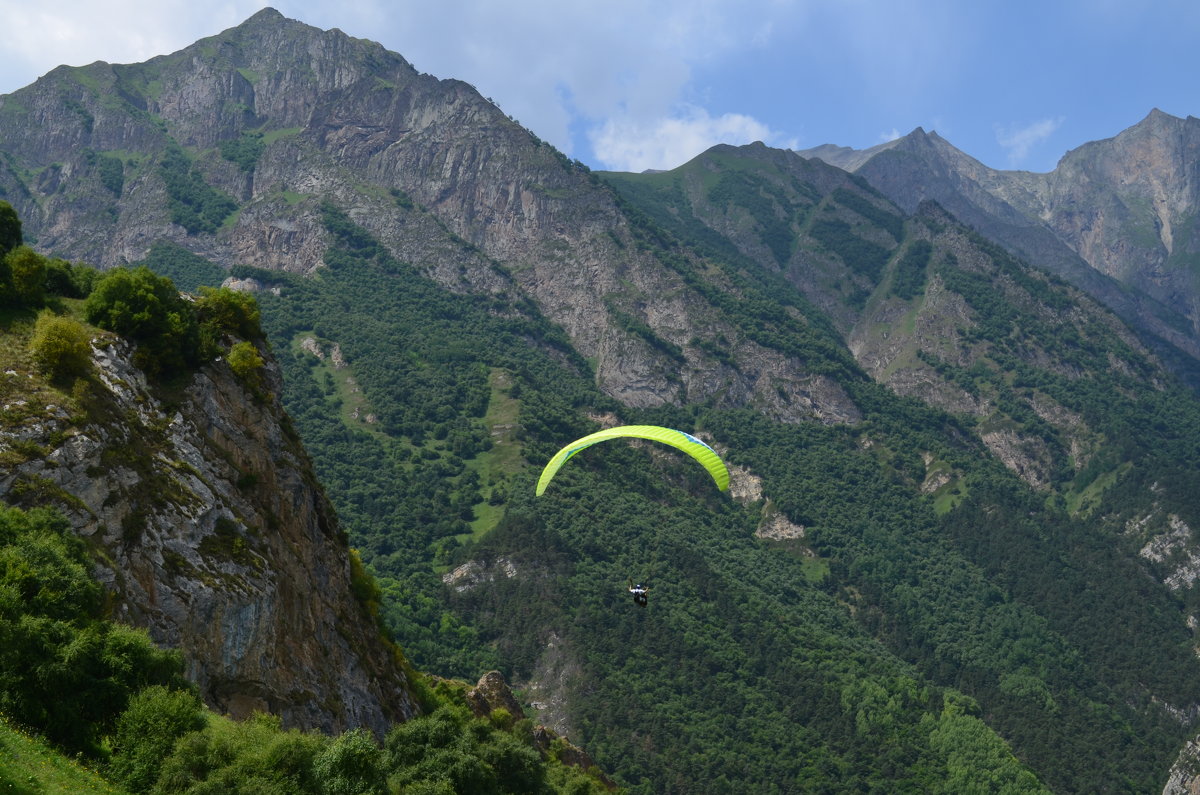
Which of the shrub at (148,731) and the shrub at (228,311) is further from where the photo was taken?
the shrub at (228,311)

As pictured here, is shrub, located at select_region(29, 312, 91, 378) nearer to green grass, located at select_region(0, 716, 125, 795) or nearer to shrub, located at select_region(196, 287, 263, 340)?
shrub, located at select_region(196, 287, 263, 340)

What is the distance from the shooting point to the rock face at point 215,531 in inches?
1953

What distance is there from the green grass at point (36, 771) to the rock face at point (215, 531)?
988cm

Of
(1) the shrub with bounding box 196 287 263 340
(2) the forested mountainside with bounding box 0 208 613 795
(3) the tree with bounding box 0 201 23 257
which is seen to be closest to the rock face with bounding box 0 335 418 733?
(2) the forested mountainside with bounding box 0 208 613 795

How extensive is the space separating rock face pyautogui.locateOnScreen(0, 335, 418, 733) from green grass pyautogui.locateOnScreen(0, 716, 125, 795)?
988 centimetres

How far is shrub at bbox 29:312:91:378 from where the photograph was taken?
2100 inches

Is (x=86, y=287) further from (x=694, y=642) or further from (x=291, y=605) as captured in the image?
(x=694, y=642)

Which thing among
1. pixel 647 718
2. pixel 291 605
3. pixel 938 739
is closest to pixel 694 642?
pixel 647 718

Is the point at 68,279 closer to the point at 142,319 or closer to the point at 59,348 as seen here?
the point at 142,319

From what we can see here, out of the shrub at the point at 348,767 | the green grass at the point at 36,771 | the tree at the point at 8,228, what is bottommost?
the green grass at the point at 36,771

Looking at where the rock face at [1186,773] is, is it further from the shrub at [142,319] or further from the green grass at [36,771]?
the green grass at [36,771]

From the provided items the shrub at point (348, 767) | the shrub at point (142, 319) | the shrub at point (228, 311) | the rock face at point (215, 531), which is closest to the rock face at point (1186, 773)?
the rock face at point (215, 531)

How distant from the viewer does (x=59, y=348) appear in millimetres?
53469

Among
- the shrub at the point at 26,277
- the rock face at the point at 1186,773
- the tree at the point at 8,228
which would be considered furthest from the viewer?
the rock face at the point at 1186,773
